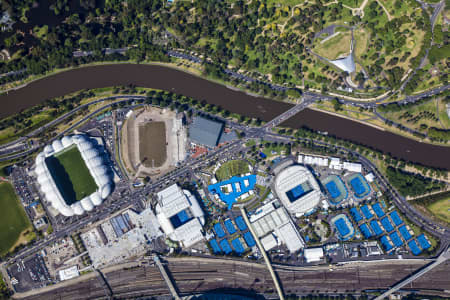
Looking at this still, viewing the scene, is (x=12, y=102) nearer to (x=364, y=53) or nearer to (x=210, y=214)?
(x=210, y=214)

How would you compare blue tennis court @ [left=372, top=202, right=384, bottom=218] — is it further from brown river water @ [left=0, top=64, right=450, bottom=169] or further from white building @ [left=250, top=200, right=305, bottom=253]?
white building @ [left=250, top=200, right=305, bottom=253]

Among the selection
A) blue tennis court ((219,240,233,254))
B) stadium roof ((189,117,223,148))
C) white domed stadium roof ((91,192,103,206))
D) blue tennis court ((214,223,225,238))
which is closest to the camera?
white domed stadium roof ((91,192,103,206))

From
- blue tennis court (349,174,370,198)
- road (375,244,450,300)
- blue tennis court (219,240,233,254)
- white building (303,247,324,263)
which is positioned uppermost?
blue tennis court (219,240,233,254)

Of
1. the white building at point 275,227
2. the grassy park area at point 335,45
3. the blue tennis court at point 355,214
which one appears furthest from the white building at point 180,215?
the grassy park area at point 335,45

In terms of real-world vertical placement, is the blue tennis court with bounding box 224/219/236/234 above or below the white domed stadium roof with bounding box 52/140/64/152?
below

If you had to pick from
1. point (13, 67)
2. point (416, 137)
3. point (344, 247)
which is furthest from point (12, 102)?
point (416, 137)

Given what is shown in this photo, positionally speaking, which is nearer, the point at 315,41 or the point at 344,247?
the point at 344,247

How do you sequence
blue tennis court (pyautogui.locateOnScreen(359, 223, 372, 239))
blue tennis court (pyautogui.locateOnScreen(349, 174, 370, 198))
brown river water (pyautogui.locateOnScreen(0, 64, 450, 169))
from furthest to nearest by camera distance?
brown river water (pyautogui.locateOnScreen(0, 64, 450, 169)), blue tennis court (pyautogui.locateOnScreen(349, 174, 370, 198)), blue tennis court (pyautogui.locateOnScreen(359, 223, 372, 239))

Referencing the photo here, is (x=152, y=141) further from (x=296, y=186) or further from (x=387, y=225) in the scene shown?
(x=387, y=225)

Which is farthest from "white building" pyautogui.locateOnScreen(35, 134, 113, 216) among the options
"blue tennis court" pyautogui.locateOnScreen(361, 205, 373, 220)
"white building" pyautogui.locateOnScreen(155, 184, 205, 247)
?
"blue tennis court" pyautogui.locateOnScreen(361, 205, 373, 220)
